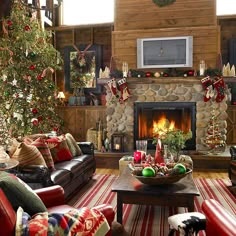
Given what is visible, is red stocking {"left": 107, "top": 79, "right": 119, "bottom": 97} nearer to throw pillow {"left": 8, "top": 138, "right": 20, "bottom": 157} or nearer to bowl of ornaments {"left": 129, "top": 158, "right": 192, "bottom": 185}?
throw pillow {"left": 8, "top": 138, "right": 20, "bottom": 157}

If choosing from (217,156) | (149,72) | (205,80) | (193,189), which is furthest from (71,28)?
(193,189)

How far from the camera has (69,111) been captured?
711cm

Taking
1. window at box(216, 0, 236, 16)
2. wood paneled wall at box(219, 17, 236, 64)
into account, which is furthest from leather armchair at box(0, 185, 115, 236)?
window at box(216, 0, 236, 16)

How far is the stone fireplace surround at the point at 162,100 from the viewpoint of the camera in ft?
17.8

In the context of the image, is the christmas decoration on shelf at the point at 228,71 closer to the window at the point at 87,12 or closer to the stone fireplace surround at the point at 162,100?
the stone fireplace surround at the point at 162,100

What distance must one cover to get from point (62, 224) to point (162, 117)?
4.40 m

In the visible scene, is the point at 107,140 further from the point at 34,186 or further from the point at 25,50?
the point at 34,186

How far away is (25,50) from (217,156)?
3.96 m

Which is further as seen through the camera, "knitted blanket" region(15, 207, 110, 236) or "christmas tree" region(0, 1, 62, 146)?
"christmas tree" region(0, 1, 62, 146)

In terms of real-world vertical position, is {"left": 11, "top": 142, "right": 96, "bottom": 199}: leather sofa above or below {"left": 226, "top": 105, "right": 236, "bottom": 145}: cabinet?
below

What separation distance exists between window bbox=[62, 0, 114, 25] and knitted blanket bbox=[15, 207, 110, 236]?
6408 mm

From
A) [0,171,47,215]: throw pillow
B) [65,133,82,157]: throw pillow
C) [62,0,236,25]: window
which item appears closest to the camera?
[0,171,47,215]: throw pillow

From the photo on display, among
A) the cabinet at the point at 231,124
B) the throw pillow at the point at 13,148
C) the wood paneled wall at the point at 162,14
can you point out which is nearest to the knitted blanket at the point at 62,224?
the throw pillow at the point at 13,148

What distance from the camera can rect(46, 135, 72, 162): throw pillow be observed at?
384 cm
